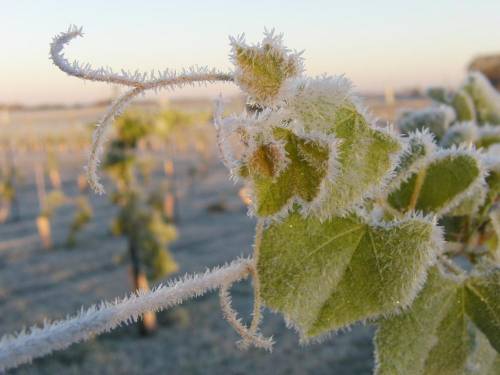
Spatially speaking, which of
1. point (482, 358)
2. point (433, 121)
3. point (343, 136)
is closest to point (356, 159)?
point (343, 136)

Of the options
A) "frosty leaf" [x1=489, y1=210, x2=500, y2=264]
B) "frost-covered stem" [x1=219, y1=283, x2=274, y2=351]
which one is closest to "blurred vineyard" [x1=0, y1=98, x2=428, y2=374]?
"frosty leaf" [x1=489, y1=210, x2=500, y2=264]

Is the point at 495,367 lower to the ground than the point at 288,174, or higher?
lower

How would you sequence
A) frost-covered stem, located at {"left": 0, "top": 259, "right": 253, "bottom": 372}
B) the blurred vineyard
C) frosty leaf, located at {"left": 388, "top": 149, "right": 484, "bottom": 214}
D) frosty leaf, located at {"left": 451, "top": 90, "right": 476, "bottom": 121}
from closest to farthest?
frost-covered stem, located at {"left": 0, "top": 259, "right": 253, "bottom": 372}, frosty leaf, located at {"left": 388, "top": 149, "right": 484, "bottom": 214}, frosty leaf, located at {"left": 451, "top": 90, "right": 476, "bottom": 121}, the blurred vineyard

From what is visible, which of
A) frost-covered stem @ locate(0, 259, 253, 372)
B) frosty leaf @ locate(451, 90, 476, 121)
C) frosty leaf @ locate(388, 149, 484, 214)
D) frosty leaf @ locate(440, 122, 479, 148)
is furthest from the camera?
frosty leaf @ locate(451, 90, 476, 121)

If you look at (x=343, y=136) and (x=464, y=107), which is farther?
(x=464, y=107)

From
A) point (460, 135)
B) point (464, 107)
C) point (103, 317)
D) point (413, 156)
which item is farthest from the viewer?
point (464, 107)

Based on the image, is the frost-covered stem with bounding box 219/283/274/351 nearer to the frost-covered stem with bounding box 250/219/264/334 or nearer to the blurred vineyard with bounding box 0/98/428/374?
the frost-covered stem with bounding box 250/219/264/334

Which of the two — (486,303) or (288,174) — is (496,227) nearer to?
(486,303)
